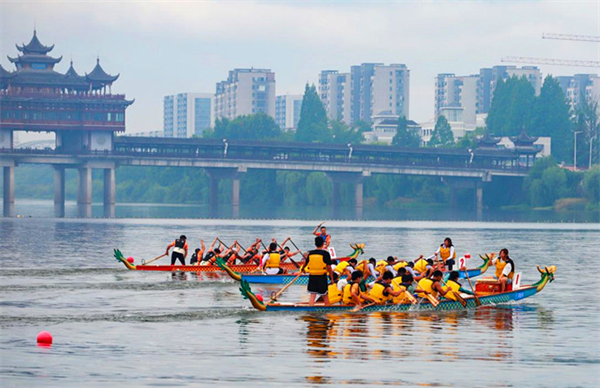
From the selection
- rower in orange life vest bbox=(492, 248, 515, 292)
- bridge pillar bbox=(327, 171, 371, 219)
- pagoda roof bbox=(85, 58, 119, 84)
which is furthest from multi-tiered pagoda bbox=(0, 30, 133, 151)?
rower in orange life vest bbox=(492, 248, 515, 292)

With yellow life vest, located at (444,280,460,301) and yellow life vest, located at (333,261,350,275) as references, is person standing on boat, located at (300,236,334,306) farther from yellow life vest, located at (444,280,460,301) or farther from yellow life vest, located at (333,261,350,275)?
yellow life vest, located at (333,261,350,275)

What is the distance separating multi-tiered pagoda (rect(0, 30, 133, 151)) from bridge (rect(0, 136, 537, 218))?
2.95 metres

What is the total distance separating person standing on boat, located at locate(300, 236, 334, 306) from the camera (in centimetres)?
3397

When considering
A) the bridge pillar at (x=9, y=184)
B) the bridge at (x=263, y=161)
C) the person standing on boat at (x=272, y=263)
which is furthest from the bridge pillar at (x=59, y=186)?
the person standing on boat at (x=272, y=263)

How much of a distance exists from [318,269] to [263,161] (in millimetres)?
141182

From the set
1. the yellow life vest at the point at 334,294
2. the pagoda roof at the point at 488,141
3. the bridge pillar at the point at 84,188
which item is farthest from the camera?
the pagoda roof at the point at 488,141

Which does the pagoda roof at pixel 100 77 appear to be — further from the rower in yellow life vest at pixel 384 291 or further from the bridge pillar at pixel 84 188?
the rower in yellow life vest at pixel 384 291

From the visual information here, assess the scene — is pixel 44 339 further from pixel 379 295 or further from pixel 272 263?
pixel 272 263

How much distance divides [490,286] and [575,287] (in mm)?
11349

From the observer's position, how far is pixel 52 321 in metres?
34.2

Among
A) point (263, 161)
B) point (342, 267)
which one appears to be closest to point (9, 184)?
point (263, 161)

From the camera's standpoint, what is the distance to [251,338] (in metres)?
31.3

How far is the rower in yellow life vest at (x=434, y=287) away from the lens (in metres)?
36.9

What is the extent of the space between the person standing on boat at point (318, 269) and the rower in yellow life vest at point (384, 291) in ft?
5.35
